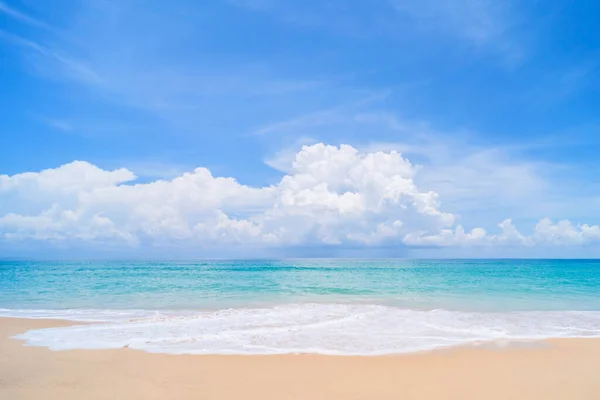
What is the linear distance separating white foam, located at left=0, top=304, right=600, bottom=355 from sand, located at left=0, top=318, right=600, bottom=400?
0.84m

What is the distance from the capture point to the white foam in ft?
34.9

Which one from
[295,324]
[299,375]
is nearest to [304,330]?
[295,324]

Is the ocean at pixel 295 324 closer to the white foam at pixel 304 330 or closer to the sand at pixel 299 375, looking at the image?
the white foam at pixel 304 330

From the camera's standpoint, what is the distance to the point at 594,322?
15609 mm

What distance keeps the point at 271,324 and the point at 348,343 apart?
3.97 metres

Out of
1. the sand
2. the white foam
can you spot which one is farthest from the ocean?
the sand

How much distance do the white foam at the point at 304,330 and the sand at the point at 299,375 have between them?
84 cm

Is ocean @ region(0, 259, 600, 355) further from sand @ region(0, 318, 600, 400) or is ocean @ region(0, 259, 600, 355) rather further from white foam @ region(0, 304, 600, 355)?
sand @ region(0, 318, 600, 400)

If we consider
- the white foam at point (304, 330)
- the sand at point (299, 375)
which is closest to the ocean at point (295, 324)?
the white foam at point (304, 330)

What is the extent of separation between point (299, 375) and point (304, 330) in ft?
16.0

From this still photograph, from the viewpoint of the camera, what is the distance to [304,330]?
12.9 metres

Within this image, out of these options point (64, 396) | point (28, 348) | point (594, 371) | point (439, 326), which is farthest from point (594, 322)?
point (28, 348)

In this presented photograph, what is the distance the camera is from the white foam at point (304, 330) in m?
10.6

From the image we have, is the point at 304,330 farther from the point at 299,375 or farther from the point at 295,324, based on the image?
the point at 299,375
